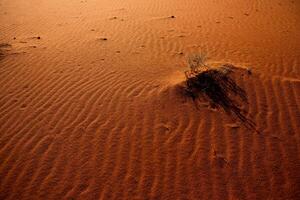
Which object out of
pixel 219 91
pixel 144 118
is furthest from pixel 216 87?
pixel 144 118

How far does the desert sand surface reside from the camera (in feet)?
10.4

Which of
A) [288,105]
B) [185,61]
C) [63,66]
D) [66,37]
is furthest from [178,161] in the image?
[66,37]

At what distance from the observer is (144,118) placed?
157 inches

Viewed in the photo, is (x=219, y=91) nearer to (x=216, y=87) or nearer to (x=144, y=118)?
(x=216, y=87)

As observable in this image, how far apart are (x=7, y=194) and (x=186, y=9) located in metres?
7.37

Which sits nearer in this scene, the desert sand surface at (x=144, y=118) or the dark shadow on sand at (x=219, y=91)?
the desert sand surface at (x=144, y=118)

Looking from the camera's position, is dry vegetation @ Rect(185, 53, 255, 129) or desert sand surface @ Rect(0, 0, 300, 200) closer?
desert sand surface @ Rect(0, 0, 300, 200)

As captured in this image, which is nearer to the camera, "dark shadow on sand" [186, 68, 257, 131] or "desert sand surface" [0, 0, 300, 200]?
"desert sand surface" [0, 0, 300, 200]

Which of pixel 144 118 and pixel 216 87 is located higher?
pixel 216 87

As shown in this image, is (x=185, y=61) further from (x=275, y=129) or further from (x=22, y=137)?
(x=22, y=137)

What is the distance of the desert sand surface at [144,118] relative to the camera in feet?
10.4

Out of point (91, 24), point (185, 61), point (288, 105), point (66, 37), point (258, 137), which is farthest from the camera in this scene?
point (91, 24)

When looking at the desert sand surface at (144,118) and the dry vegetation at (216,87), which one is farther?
the dry vegetation at (216,87)

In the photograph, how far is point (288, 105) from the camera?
13.6 ft
